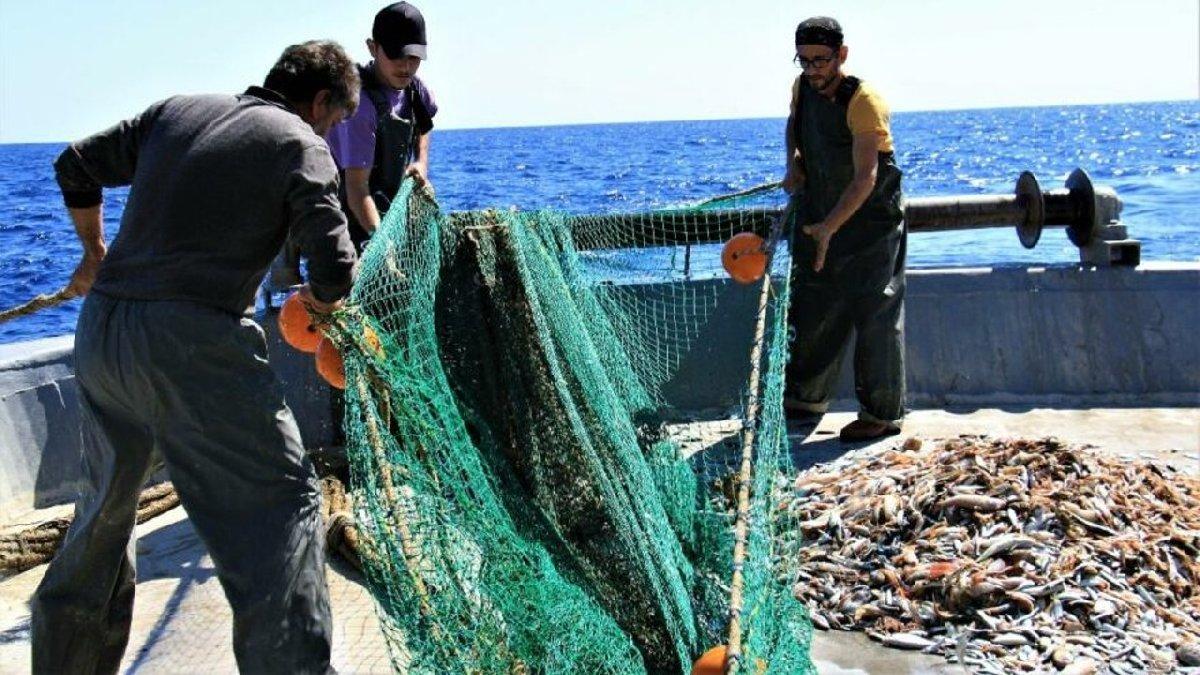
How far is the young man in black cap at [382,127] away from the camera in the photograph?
18.2 ft

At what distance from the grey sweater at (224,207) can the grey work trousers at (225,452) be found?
8cm

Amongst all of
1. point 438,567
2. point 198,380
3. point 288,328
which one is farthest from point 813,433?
point 198,380

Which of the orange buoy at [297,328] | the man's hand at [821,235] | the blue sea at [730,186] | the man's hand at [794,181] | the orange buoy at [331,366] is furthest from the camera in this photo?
the blue sea at [730,186]

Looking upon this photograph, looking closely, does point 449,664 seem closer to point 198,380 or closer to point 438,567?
point 438,567

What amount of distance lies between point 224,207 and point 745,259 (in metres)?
3.61

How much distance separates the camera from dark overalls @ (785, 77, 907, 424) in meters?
6.59

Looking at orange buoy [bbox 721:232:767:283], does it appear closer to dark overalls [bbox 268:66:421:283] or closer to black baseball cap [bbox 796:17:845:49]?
black baseball cap [bbox 796:17:845:49]

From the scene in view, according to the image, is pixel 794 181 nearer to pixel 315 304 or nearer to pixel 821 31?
pixel 821 31

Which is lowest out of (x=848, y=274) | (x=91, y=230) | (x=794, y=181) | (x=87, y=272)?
(x=848, y=274)

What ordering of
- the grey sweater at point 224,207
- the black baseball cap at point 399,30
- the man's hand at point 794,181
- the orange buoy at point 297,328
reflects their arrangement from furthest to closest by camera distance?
1. the man's hand at point 794,181
2. the black baseball cap at point 399,30
3. the orange buoy at point 297,328
4. the grey sweater at point 224,207

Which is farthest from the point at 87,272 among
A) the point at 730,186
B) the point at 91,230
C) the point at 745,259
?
the point at 730,186

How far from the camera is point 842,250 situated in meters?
6.73

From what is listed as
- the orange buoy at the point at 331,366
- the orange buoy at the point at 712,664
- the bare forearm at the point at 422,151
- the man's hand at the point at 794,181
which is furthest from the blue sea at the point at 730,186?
the orange buoy at the point at 712,664

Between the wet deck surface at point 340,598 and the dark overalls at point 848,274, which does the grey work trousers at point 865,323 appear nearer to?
the dark overalls at point 848,274
